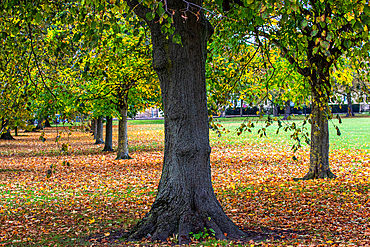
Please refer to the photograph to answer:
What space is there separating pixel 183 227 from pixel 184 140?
118 centimetres

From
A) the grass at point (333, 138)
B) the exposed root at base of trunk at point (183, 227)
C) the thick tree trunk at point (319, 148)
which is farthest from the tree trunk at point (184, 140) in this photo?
the grass at point (333, 138)

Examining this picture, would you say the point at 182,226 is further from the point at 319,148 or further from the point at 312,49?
the point at 319,148

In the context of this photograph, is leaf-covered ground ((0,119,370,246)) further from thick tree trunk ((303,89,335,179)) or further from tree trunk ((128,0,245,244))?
tree trunk ((128,0,245,244))

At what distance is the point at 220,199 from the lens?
794cm

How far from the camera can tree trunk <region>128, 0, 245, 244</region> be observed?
4.95m

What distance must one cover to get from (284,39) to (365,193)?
371 cm

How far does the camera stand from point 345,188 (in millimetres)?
8156

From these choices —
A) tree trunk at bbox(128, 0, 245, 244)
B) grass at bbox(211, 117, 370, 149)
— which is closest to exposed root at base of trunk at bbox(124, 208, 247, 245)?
tree trunk at bbox(128, 0, 245, 244)

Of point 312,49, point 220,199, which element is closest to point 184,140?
point 220,199

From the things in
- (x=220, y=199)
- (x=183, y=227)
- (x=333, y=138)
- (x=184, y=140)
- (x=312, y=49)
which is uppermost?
(x=312, y=49)

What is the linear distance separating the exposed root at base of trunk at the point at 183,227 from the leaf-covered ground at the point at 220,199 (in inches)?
11.5

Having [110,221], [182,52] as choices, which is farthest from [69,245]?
[182,52]

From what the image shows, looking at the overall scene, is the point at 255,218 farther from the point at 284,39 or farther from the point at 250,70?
the point at 250,70

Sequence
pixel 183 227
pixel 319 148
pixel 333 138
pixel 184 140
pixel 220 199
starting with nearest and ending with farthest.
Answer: pixel 183 227 → pixel 184 140 → pixel 220 199 → pixel 319 148 → pixel 333 138
